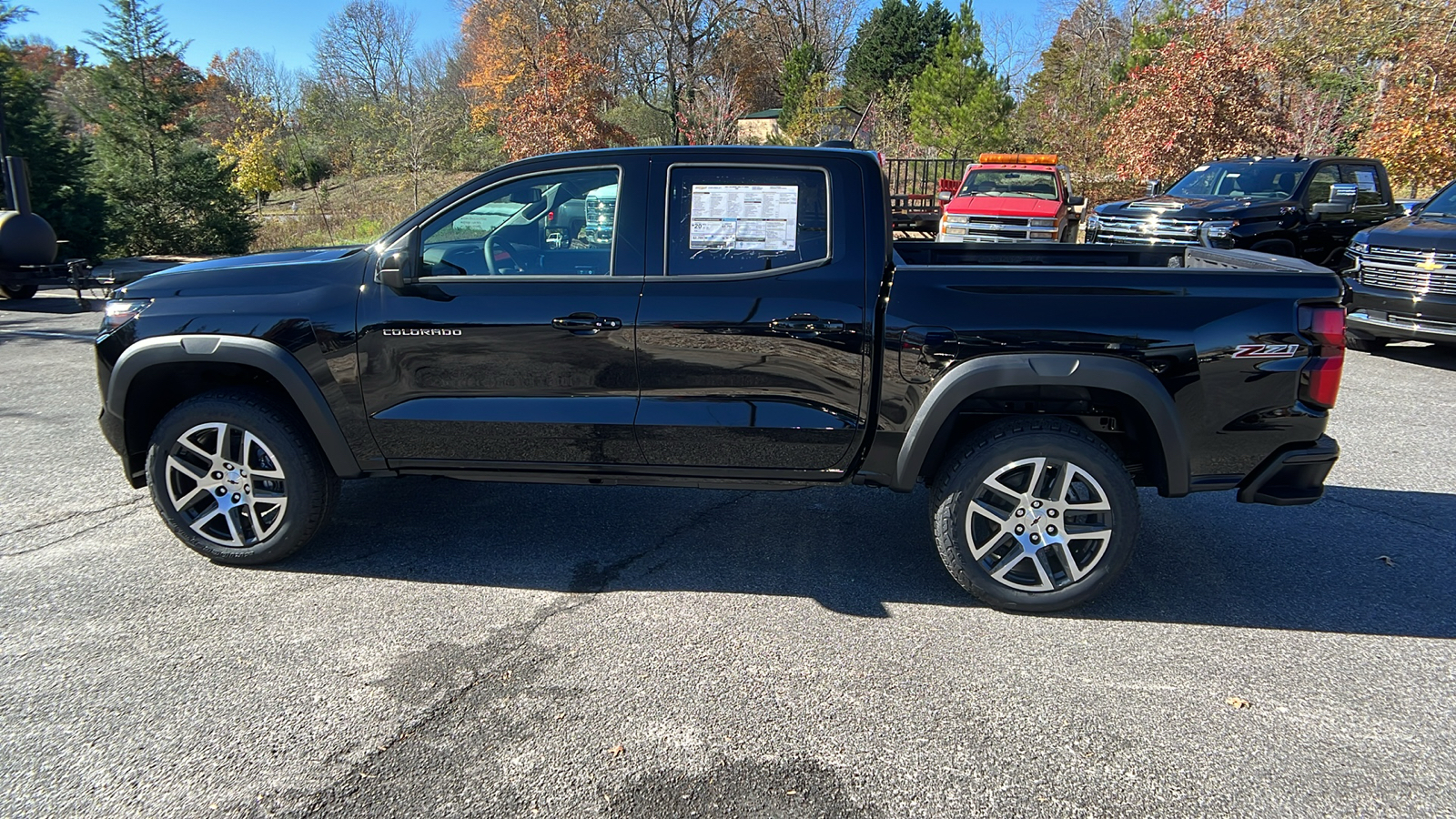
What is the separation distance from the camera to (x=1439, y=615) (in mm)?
3705

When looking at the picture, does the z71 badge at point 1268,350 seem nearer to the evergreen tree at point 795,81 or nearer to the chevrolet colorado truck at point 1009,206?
the chevrolet colorado truck at point 1009,206

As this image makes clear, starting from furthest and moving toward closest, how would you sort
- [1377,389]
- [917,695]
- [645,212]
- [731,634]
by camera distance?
1. [1377,389]
2. [645,212]
3. [731,634]
4. [917,695]

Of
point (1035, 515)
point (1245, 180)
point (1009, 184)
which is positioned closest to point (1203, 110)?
point (1009, 184)

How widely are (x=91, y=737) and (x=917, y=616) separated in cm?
302

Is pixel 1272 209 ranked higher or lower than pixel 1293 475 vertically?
higher

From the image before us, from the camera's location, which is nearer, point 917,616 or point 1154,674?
point 1154,674

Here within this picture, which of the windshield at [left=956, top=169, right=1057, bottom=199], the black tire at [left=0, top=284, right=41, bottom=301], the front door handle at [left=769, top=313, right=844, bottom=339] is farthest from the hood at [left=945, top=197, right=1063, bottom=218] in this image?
the black tire at [left=0, top=284, right=41, bottom=301]

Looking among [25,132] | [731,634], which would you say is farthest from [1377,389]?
[25,132]

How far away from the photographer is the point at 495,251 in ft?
13.1

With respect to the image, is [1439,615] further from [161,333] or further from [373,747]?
[161,333]

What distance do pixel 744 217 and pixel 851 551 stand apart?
1.73 metres

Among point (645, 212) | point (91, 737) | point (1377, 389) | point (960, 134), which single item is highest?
point (960, 134)

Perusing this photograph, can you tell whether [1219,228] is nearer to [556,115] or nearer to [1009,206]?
[1009,206]

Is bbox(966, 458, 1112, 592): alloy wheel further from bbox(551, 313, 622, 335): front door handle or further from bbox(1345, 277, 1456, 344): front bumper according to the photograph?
bbox(1345, 277, 1456, 344): front bumper
